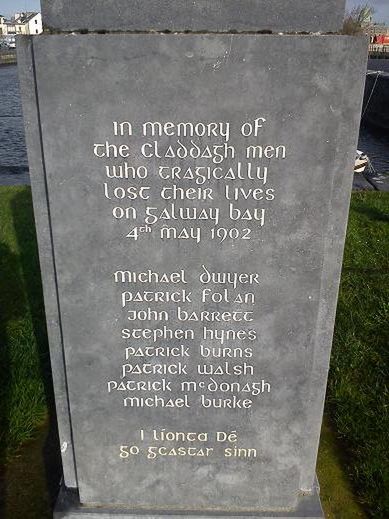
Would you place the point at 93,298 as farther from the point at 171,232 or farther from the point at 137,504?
the point at 137,504

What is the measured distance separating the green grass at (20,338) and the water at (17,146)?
493cm

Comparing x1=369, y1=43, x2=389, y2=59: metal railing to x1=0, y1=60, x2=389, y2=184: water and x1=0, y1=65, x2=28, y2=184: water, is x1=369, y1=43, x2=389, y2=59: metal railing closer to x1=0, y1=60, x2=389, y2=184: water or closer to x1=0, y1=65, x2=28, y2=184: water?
x1=0, y1=60, x2=389, y2=184: water

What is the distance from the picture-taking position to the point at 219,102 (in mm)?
2027

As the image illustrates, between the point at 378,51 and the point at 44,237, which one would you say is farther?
the point at 378,51

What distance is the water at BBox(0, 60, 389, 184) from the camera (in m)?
12.1

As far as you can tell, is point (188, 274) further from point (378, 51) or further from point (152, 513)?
point (378, 51)

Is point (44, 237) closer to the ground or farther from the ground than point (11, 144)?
farther from the ground

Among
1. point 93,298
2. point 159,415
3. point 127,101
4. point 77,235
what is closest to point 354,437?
point 159,415

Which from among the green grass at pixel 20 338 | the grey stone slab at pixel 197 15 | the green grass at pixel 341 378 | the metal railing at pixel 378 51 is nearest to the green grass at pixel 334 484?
the green grass at pixel 341 378

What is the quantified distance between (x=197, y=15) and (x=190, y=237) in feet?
2.96

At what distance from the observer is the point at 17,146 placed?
1666 cm

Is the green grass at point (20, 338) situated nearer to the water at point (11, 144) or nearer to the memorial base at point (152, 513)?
the memorial base at point (152, 513)

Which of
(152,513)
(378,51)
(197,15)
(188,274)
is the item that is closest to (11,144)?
(152,513)

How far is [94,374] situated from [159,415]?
1.38 ft
